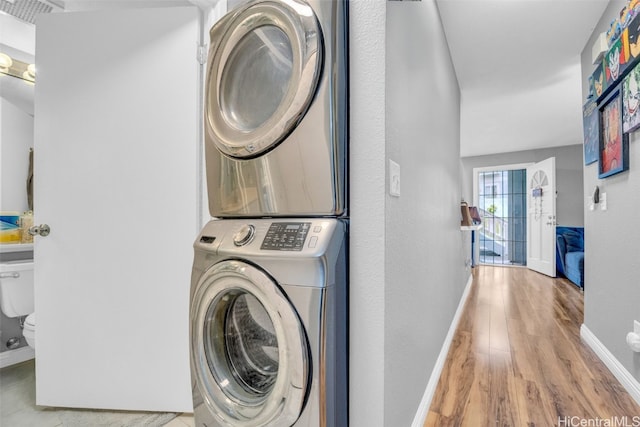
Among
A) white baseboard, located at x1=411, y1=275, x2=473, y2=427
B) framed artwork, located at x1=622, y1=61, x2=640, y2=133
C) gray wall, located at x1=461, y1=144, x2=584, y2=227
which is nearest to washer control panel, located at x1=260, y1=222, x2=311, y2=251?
white baseboard, located at x1=411, y1=275, x2=473, y2=427

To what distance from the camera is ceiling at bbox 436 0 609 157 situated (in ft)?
6.92

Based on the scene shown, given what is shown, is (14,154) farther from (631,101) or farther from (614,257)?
(614,257)

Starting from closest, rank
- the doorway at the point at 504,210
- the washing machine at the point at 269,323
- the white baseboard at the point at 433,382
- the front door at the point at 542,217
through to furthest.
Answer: the washing machine at the point at 269,323 → the white baseboard at the point at 433,382 → the front door at the point at 542,217 → the doorway at the point at 504,210

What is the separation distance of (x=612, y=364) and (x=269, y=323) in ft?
7.31

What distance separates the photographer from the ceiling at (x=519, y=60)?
6.92 feet

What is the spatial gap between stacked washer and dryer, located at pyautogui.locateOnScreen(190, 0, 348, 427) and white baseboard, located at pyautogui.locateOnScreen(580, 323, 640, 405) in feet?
5.87

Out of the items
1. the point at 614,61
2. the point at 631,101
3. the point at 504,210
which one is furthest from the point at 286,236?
the point at 504,210

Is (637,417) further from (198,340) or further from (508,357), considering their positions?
(198,340)

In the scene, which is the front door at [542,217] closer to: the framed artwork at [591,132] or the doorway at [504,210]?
the doorway at [504,210]

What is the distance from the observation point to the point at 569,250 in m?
4.88

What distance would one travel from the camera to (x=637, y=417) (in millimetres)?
1488

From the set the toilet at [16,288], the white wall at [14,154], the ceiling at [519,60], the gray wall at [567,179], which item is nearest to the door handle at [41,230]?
the toilet at [16,288]

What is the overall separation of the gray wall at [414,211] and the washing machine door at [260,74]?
0.27 meters

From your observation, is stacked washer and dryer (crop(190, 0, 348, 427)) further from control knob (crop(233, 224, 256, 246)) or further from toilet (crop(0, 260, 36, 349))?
toilet (crop(0, 260, 36, 349))
